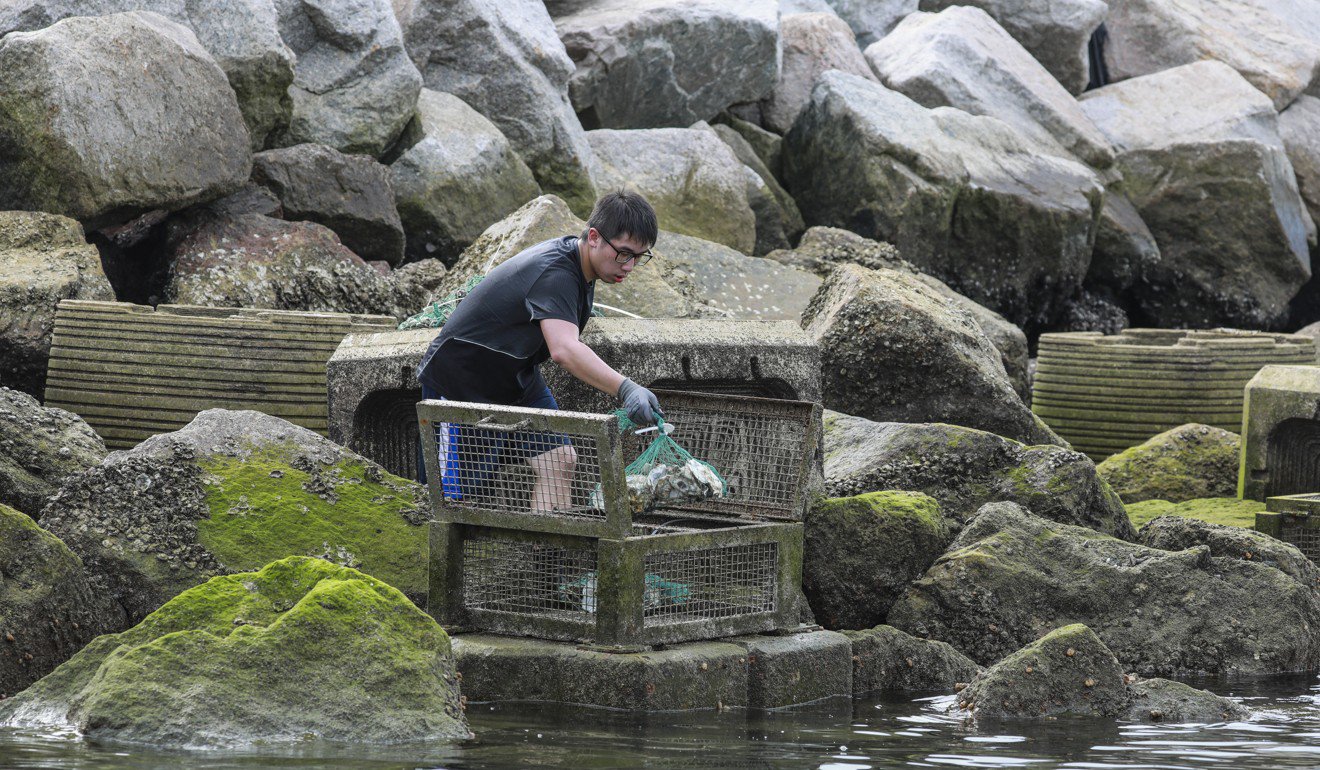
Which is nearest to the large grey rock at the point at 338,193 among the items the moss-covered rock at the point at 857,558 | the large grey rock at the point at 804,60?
the moss-covered rock at the point at 857,558

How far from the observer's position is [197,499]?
7.08 metres

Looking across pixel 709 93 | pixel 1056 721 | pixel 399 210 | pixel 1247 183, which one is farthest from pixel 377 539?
pixel 1247 183

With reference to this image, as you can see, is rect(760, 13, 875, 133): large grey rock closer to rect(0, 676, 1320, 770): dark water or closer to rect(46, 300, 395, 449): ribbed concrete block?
rect(46, 300, 395, 449): ribbed concrete block

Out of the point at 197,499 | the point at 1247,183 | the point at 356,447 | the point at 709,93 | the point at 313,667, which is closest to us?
the point at 313,667

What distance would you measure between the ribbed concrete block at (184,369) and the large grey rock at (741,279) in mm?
4406

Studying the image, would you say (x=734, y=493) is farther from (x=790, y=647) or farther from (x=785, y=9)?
(x=785, y=9)

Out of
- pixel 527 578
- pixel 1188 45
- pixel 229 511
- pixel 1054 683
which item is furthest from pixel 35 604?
pixel 1188 45

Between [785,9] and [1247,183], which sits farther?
[785,9]

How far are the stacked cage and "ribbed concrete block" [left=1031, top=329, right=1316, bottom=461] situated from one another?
21.5ft

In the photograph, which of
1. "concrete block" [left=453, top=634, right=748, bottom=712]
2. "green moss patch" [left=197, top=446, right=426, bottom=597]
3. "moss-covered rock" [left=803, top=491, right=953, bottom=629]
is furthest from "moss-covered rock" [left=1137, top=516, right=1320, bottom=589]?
"green moss patch" [left=197, top=446, right=426, bottom=597]

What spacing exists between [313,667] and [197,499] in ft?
5.74

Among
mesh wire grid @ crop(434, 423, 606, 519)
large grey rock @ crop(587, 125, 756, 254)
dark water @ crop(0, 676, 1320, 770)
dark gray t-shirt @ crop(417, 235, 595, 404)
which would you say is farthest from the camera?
large grey rock @ crop(587, 125, 756, 254)

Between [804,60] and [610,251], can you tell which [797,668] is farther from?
[804,60]

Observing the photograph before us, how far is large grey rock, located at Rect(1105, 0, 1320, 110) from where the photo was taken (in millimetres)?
28438
